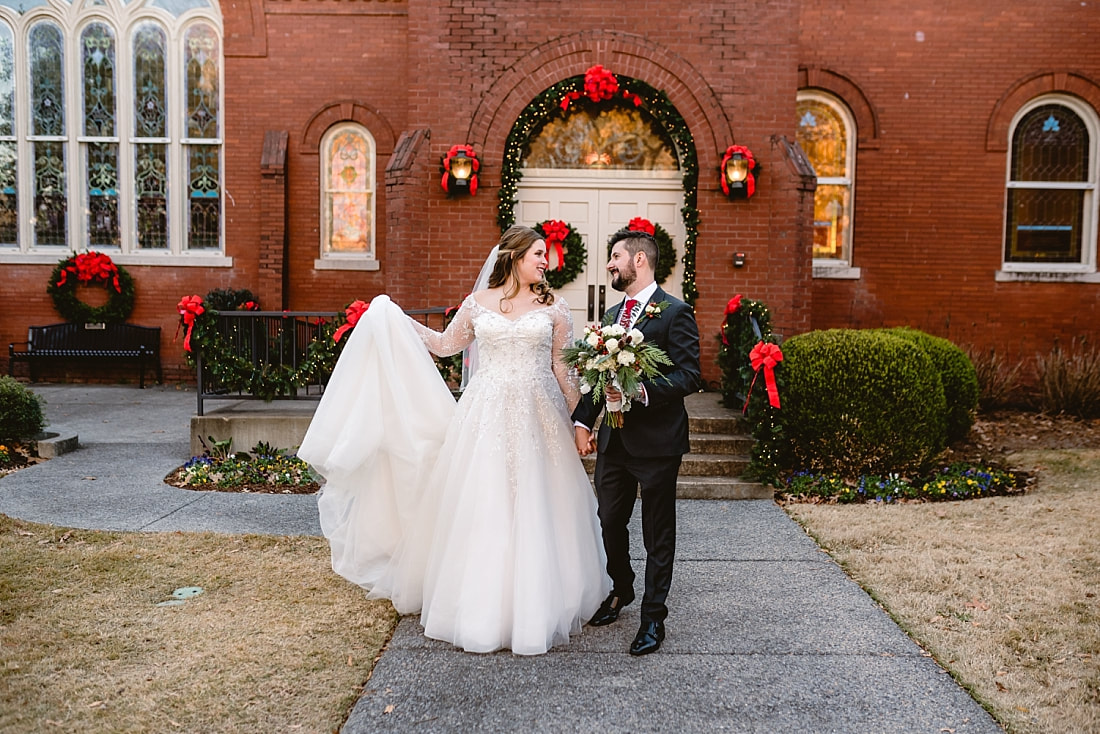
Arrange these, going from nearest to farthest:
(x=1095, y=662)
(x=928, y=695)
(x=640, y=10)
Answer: (x=928, y=695) < (x=1095, y=662) < (x=640, y=10)

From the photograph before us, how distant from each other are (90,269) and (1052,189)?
1519 centimetres

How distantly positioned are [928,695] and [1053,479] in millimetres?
5697

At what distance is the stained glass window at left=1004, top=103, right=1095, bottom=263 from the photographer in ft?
43.7

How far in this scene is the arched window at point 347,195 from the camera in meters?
13.9

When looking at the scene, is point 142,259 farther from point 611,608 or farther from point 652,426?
point 652,426

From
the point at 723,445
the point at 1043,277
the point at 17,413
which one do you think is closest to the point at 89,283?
the point at 17,413

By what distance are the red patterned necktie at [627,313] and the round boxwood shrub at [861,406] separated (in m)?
3.75

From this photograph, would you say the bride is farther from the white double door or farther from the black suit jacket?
the white double door

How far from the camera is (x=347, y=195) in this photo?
14.0 metres

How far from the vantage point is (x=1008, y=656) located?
14.2 ft

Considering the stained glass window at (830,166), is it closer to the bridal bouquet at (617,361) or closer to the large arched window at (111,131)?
the large arched window at (111,131)

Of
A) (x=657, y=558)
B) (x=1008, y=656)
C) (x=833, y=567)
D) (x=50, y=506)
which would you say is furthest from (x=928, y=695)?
(x=50, y=506)

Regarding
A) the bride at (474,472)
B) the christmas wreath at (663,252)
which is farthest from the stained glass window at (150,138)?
the bride at (474,472)

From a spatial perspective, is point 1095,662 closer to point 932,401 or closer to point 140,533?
point 932,401
